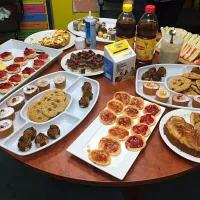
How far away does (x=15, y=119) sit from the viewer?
112cm

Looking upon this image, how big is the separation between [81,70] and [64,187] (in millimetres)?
825

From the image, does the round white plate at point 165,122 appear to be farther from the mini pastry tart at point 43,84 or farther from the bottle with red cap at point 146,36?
the mini pastry tart at point 43,84

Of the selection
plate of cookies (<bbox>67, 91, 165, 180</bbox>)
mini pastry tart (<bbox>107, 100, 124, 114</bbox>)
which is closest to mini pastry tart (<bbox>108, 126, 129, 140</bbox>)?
plate of cookies (<bbox>67, 91, 165, 180</bbox>)

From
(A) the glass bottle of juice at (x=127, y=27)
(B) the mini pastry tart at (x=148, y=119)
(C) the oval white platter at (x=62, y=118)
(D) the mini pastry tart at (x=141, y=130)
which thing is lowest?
(C) the oval white platter at (x=62, y=118)

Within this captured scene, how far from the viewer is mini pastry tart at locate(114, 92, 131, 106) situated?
117 centimetres

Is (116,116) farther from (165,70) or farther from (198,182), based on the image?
(198,182)

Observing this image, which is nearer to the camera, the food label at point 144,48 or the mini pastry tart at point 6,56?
the food label at point 144,48

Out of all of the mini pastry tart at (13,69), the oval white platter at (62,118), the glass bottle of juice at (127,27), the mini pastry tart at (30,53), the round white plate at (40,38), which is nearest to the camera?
the oval white platter at (62,118)

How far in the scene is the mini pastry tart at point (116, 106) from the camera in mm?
1118

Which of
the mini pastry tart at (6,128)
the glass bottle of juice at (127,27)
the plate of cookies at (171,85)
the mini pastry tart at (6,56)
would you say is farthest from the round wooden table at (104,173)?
the mini pastry tart at (6,56)

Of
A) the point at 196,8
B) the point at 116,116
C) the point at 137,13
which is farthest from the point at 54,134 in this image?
the point at 196,8

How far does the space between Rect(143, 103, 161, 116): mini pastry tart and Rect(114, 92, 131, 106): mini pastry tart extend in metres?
0.09

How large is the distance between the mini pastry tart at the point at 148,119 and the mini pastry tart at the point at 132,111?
30mm

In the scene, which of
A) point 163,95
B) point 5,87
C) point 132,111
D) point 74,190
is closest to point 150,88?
point 163,95
